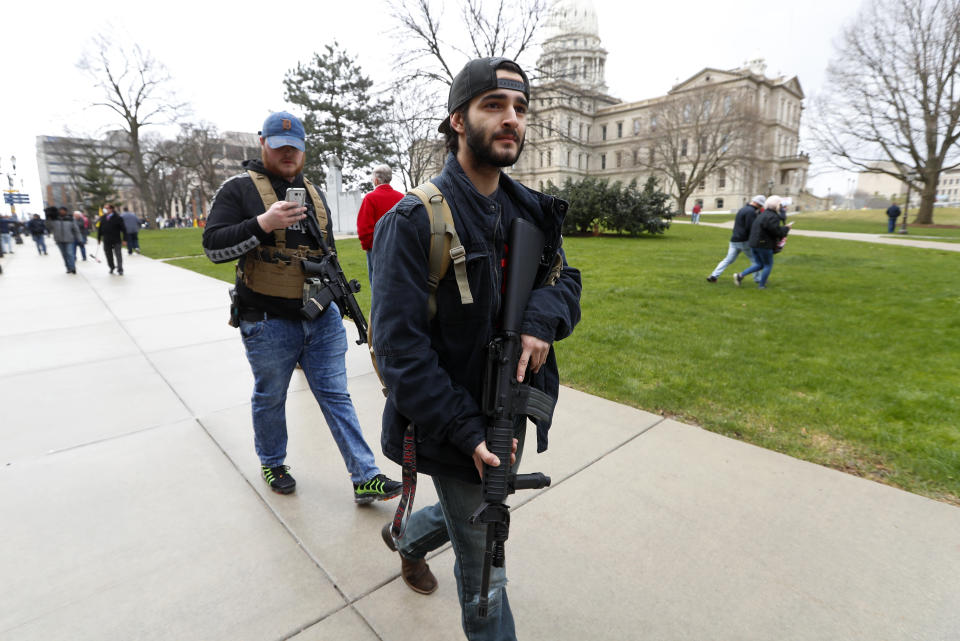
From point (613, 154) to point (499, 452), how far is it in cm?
8079

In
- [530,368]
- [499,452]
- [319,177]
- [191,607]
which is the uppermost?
[319,177]

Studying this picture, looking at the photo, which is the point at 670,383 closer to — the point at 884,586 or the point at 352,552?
the point at 884,586

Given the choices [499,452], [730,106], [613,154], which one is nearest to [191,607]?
[499,452]

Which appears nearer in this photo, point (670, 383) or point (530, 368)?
point (530, 368)

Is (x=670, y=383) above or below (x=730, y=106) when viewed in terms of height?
below

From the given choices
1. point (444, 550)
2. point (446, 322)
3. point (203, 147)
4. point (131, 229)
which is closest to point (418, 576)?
point (444, 550)

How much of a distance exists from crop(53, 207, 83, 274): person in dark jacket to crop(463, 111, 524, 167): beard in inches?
619

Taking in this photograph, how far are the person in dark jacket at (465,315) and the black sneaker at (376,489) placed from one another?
1.23m

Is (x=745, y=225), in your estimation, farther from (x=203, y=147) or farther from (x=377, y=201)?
(x=203, y=147)

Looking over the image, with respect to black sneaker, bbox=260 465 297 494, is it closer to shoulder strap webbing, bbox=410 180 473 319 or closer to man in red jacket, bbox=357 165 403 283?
shoulder strap webbing, bbox=410 180 473 319

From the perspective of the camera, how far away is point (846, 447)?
3.31 meters

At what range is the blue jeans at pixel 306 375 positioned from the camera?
8.66 ft

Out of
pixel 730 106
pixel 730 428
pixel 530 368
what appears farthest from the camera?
pixel 730 106

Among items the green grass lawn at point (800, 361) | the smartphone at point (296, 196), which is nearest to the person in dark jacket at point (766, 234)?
the green grass lawn at point (800, 361)
